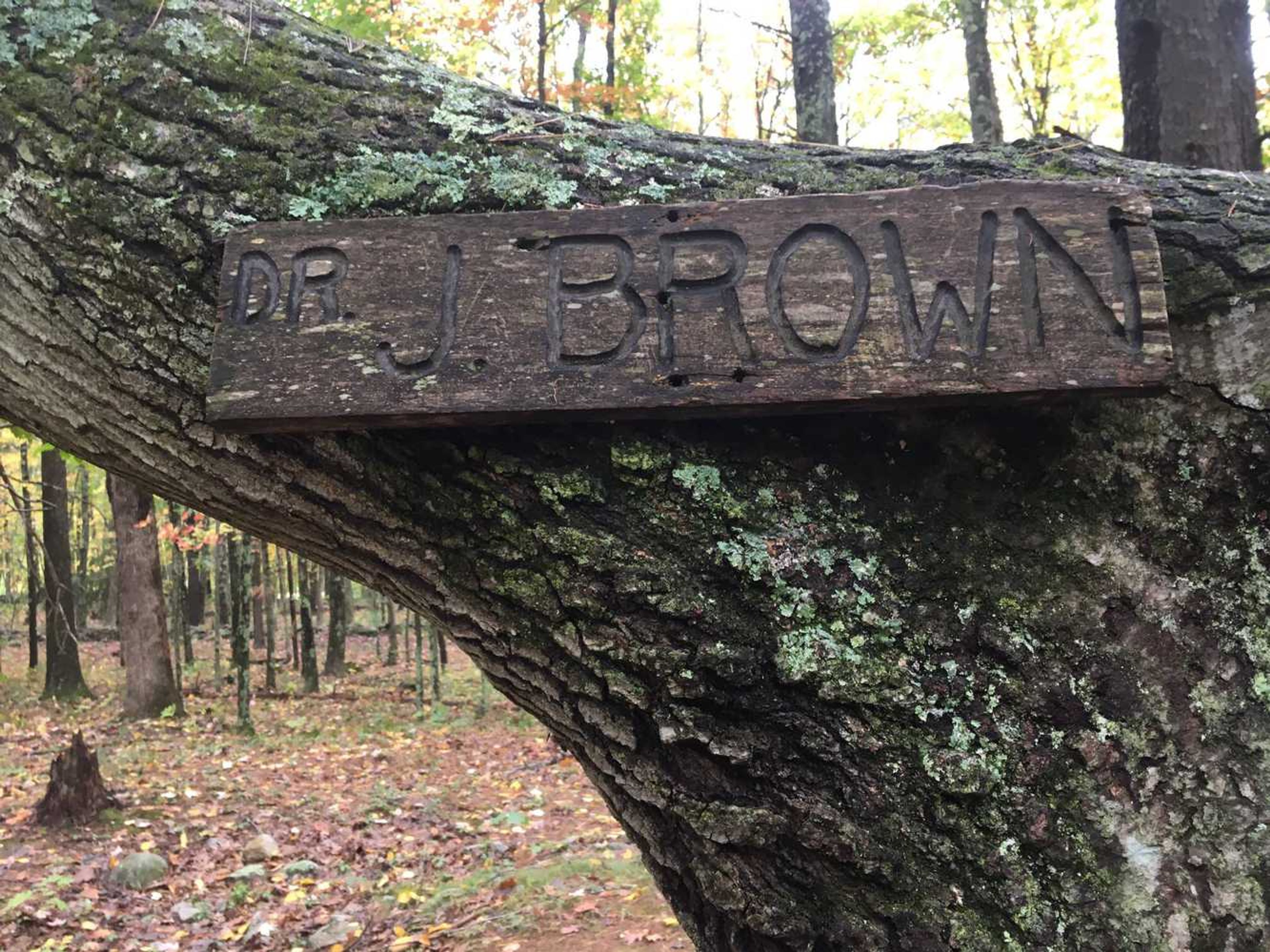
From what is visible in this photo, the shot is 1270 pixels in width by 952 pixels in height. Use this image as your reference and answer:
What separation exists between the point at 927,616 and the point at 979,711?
16 centimetres

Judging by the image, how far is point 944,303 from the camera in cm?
137

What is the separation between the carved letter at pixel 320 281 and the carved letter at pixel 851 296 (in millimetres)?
744

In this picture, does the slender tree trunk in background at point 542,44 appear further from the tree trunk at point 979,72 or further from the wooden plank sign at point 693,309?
the wooden plank sign at point 693,309

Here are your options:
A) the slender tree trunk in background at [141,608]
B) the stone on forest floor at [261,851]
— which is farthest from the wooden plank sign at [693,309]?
the slender tree trunk in background at [141,608]

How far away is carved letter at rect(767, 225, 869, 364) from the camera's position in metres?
1.37

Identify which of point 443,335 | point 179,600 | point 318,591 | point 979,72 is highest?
point 979,72

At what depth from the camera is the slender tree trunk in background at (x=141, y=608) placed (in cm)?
1004

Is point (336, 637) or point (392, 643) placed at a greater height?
point (336, 637)

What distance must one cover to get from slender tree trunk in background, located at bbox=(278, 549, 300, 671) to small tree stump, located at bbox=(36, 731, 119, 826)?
903cm

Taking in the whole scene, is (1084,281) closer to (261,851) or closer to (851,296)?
(851,296)

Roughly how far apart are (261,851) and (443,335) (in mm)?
5523

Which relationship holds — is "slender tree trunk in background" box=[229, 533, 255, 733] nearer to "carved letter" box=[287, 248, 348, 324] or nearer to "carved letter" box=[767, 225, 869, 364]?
"carved letter" box=[287, 248, 348, 324]

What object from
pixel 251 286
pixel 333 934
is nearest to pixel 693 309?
pixel 251 286

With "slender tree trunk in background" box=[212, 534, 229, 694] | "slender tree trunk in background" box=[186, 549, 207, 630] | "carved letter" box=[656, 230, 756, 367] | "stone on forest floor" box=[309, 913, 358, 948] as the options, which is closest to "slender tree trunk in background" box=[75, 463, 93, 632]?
"slender tree trunk in background" box=[186, 549, 207, 630]
